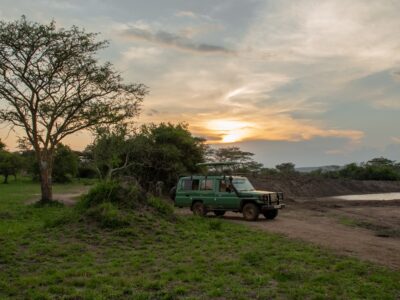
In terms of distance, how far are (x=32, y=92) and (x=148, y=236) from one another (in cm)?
1462

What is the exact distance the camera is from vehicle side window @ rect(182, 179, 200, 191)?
2123cm

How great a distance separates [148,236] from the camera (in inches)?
526

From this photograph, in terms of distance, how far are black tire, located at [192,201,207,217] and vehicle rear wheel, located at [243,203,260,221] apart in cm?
220

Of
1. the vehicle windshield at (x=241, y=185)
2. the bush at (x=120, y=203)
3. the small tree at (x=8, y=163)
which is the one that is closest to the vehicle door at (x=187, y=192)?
the vehicle windshield at (x=241, y=185)

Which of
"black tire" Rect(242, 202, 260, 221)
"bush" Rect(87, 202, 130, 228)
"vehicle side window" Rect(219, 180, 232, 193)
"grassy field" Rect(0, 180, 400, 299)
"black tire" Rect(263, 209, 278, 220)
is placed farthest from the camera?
"vehicle side window" Rect(219, 180, 232, 193)

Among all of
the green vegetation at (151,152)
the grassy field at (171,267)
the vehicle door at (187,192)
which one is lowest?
the grassy field at (171,267)

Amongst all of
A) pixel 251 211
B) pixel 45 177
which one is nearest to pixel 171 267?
pixel 251 211

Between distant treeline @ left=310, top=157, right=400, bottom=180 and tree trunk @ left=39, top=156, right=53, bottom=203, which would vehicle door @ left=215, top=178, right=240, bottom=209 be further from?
distant treeline @ left=310, top=157, right=400, bottom=180

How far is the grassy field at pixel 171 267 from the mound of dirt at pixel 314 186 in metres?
31.9

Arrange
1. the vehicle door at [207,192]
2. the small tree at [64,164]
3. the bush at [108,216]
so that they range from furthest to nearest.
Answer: the small tree at [64,164] < the vehicle door at [207,192] < the bush at [108,216]

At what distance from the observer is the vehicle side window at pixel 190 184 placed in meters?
21.2

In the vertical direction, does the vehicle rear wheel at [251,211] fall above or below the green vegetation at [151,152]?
below

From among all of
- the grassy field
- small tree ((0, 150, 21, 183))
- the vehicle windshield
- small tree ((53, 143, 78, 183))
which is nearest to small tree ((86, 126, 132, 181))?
the vehicle windshield

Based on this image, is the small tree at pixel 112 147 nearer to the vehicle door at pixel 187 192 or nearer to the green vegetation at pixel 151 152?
the green vegetation at pixel 151 152
